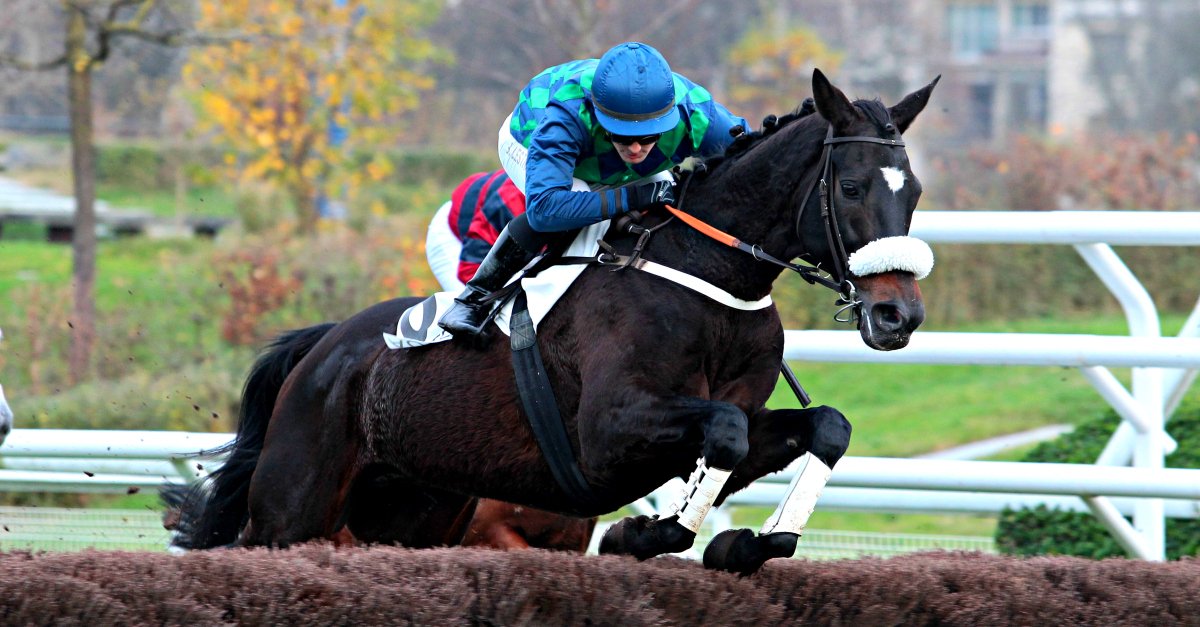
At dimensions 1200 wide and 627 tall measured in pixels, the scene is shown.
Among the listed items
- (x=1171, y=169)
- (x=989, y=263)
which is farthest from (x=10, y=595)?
(x=1171, y=169)

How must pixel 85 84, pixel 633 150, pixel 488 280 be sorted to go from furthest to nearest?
pixel 85 84
pixel 488 280
pixel 633 150

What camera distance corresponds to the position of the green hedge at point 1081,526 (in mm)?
5125

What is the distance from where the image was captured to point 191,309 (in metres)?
10.0

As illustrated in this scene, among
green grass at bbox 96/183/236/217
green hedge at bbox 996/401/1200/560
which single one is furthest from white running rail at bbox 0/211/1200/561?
green grass at bbox 96/183/236/217

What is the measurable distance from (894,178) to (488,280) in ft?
3.78

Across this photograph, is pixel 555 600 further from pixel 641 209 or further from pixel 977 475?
pixel 977 475

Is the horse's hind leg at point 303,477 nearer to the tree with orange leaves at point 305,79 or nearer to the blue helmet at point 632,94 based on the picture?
the blue helmet at point 632,94

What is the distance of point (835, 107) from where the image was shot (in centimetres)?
328

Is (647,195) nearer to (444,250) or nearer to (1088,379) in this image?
(444,250)

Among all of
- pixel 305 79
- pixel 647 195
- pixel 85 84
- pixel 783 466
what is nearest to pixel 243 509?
pixel 647 195

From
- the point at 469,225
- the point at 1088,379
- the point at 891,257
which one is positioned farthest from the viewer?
the point at 469,225

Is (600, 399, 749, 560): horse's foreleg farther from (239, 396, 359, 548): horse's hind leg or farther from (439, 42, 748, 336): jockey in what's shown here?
(239, 396, 359, 548): horse's hind leg

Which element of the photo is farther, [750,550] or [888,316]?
[750,550]

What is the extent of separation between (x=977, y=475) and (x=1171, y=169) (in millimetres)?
9161
